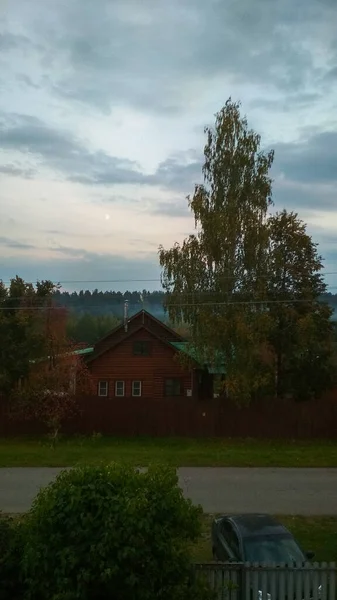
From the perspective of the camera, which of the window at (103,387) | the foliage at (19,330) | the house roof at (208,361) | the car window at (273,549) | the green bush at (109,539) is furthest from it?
the window at (103,387)

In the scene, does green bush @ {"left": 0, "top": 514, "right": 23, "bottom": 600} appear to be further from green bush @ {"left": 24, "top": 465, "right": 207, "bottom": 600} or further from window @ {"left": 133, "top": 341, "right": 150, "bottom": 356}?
window @ {"left": 133, "top": 341, "right": 150, "bottom": 356}

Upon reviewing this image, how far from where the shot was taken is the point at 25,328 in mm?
23766

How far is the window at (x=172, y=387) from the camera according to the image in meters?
39.1

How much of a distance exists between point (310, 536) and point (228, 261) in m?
15.0

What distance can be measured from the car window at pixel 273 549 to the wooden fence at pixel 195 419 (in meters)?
15.0

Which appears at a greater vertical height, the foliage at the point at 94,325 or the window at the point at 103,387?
the foliage at the point at 94,325

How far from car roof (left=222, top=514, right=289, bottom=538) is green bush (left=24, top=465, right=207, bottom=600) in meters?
3.56

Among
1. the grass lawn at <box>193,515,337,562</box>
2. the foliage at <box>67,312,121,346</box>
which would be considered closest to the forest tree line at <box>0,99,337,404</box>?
the grass lawn at <box>193,515,337,562</box>

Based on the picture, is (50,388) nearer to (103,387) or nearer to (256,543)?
(256,543)

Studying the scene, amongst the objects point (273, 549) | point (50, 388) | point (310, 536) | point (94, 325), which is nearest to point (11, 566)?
point (273, 549)

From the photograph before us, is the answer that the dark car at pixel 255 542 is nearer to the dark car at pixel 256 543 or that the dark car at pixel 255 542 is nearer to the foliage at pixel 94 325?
the dark car at pixel 256 543

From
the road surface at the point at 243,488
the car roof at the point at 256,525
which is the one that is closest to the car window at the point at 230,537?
the car roof at the point at 256,525

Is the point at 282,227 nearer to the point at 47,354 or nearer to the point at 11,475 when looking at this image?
the point at 47,354

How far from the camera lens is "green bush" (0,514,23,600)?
7555mm
